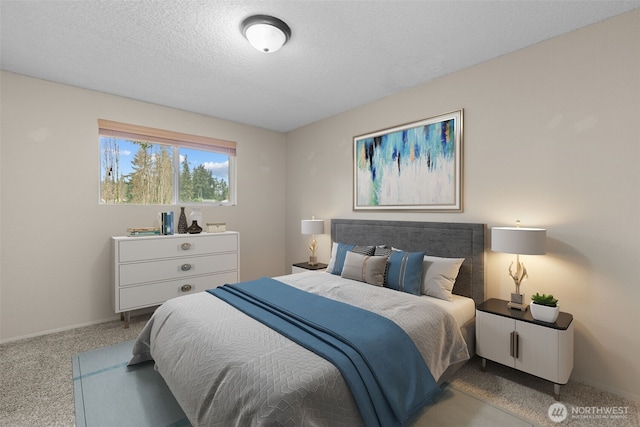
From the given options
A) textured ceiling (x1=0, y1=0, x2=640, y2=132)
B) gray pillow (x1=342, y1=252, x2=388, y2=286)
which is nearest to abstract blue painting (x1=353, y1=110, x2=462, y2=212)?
textured ceiling (x1=0, y1=0, x2=640, y2=132)

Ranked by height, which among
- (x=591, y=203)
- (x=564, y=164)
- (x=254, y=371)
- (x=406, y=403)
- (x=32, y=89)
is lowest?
(x=406, y=403)

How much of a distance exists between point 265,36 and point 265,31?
0.04m

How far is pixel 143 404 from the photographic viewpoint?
1.97 metres

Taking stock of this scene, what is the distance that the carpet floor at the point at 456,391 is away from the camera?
71.7 inches

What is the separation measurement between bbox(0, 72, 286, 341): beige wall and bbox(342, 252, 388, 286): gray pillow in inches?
96.4

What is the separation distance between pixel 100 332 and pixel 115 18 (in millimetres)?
2890

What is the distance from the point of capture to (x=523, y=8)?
1.96m

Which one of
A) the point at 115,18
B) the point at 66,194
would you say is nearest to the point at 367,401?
the point at 115,18

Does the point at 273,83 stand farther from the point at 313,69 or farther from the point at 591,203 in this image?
the point at 591,203

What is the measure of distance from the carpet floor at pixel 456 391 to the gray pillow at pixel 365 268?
965 millimetres

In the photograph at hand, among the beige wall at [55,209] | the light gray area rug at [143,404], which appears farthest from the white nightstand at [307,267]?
the light gray area rug at [143,404]
